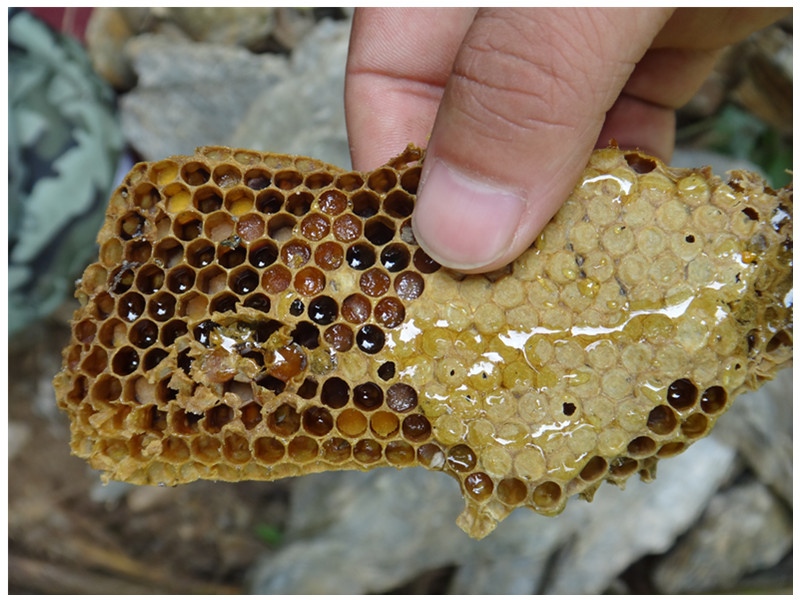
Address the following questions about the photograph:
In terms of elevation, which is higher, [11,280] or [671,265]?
[671,265]

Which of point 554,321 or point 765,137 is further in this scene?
point 765,137

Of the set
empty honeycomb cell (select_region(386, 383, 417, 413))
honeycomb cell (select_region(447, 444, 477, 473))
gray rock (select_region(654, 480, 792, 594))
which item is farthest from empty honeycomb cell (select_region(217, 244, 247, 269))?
gray rock (select_region(654, 480, 792, 594))

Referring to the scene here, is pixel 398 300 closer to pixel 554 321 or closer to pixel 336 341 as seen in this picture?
pixel 336 341

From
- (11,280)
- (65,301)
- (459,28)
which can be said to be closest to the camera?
(459,28)

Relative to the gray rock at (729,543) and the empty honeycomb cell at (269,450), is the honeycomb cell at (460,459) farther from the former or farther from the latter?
the gray rock at (729,543)

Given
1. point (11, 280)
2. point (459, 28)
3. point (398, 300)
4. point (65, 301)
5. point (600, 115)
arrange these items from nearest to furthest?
point (600, 115)
point (398, 300)
point (459, 28)
point (11, 280)
point (65, 301)

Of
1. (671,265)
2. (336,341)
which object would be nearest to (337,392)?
(336,341)

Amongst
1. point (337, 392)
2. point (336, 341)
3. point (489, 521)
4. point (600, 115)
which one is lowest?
point (489, 521)

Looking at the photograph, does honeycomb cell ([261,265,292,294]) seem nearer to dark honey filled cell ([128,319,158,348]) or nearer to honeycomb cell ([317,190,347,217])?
honeycomb cell ([317,190,347,217])
